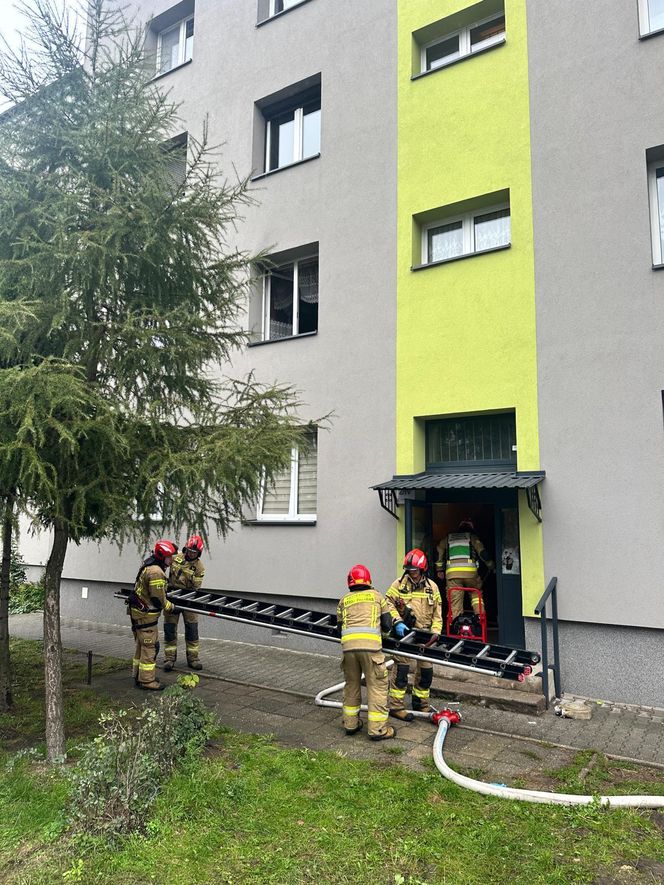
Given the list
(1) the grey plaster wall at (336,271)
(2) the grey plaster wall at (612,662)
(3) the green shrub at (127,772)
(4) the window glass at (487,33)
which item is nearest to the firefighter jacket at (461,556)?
(1) the grey plaster wall at (336,271)

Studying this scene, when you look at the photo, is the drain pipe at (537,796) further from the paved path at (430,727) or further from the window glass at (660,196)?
the window glass at (660,196)

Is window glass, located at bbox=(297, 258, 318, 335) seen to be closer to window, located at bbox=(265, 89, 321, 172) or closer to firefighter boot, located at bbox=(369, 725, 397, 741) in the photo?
window, located at bbox=(265, 89, 321, 172)

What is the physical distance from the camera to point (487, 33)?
9258 millimetres

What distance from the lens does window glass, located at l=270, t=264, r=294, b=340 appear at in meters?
10.9

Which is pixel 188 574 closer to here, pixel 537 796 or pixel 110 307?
pixel 110 307

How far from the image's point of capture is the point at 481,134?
860 centimetres

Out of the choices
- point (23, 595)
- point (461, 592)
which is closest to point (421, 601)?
point (461, 592)

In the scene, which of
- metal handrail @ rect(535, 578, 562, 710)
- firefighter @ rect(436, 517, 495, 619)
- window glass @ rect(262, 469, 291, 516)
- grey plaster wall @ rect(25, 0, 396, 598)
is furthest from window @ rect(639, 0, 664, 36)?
window glass @ rect(262, 469, 291, 516)

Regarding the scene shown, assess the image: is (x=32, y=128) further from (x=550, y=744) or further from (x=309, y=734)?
(x=550, y=744)

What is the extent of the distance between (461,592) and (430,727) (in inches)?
105

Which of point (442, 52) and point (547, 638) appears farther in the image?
point (442, 52)

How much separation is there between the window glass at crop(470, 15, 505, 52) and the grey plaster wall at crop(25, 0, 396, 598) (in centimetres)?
122

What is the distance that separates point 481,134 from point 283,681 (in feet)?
25.6

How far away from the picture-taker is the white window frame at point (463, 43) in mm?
9000
